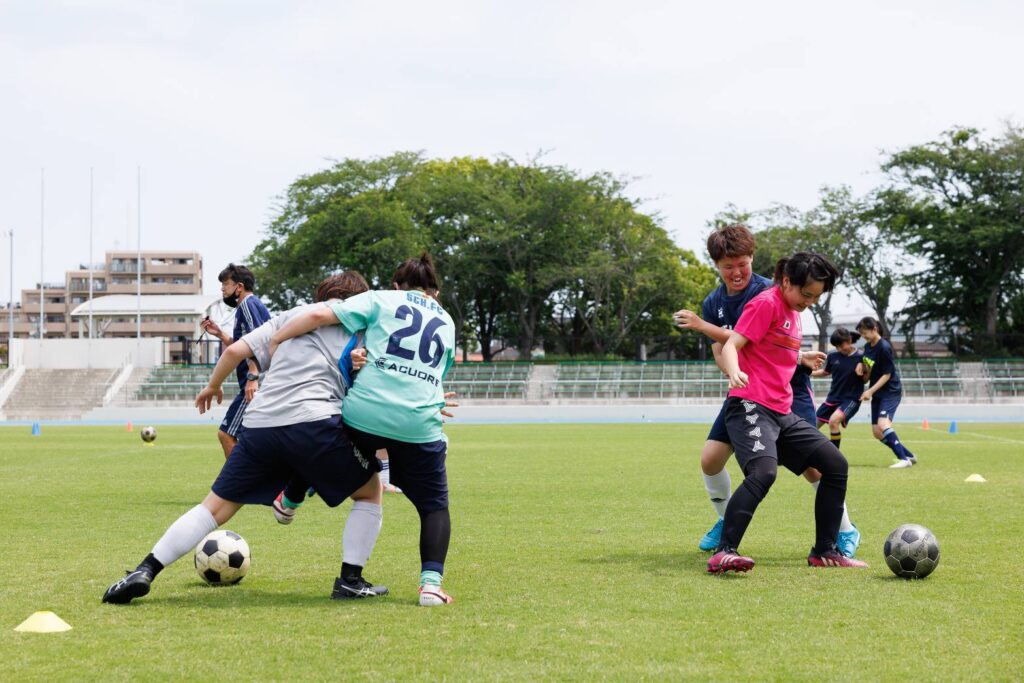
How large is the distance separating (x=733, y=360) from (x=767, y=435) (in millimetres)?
Answer: 542

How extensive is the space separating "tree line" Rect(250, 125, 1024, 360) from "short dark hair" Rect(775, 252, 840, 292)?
47.2 m

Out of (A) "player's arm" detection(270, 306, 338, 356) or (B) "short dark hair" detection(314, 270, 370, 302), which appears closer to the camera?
(A) "player's arm" detection(270, 306, 338, 356)

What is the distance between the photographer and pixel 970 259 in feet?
175

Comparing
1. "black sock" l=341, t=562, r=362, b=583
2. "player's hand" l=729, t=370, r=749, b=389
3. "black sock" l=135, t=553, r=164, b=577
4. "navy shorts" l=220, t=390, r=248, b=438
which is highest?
"player's hand" l=729, t=370, r=749, b=389

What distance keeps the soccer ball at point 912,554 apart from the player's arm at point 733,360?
1.24 metres

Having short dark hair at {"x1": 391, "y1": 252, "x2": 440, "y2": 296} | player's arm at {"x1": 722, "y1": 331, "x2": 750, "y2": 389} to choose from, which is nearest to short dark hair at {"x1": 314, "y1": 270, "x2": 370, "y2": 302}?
short dark hair at {"x1": 391, "y1": 252, "x2": 440, "y2": 296}

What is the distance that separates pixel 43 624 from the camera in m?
4.85

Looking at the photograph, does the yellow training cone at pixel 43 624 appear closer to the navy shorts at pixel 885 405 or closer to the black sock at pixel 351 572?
the black sock at pixel 351 572

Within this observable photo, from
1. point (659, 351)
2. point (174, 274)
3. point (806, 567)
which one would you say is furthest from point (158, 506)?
point (174, 274)

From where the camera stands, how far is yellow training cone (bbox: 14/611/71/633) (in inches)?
190

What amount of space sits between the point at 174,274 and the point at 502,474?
104271 mm

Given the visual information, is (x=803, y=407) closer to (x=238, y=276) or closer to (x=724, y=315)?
(x=724, y=315)

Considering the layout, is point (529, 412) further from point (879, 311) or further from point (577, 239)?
point (879, 311)

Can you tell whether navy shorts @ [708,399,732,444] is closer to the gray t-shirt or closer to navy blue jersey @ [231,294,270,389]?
the gray t-shirt
